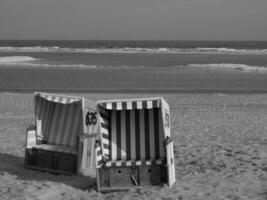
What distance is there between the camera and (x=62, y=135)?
7297mm

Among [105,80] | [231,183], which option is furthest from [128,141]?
[105,80]

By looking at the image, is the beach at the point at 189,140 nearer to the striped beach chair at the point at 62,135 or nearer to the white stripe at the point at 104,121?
the striped beach chair at the point at 62,135

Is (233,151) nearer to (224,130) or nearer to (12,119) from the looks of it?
(224,130)

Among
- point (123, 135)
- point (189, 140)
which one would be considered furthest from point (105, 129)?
point (189, 140)

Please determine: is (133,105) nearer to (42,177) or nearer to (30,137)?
(42,177)

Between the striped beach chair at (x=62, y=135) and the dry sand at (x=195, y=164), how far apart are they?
0.20m

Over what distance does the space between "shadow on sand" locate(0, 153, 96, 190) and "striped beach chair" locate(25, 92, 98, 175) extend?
0.11m

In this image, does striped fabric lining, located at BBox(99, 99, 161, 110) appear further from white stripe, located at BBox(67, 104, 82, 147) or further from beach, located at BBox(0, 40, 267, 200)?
white stripe, located at BBox(67, 104, 82, 147)

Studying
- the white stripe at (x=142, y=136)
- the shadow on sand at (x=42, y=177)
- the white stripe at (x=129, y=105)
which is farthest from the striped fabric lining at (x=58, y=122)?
the white stripe at (x=129, y=105)

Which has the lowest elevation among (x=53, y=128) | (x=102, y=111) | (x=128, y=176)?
(x=128, y=176)

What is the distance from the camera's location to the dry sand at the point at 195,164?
19.3 feet

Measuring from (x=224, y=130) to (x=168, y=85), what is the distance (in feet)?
35.1

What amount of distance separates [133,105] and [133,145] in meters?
0.71

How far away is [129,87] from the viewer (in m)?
19.9
